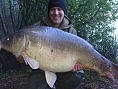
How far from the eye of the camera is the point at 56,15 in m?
3.99

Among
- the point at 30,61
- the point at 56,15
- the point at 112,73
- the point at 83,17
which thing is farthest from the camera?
the point at 83,17

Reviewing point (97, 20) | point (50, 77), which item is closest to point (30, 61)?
point (50, 77)

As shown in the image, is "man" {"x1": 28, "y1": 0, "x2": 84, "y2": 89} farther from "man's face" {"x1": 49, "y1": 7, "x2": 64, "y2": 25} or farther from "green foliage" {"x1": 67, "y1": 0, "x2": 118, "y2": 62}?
"green foliage" {"x1": 67, "y1": 0, "x2": 118, "y2": 62}

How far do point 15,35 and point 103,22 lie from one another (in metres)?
4.19

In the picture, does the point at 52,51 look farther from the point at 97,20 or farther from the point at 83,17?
the point at 97,20

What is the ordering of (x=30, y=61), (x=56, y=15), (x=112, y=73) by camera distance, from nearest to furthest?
(x=30, y=61)
(x=112, y=73)
(x=56, y=15)

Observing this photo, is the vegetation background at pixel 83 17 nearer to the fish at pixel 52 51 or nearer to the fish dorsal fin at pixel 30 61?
the fish at pixel 52 51

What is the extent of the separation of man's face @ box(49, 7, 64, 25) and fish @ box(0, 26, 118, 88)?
2.06ft

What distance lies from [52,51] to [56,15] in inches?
34.1

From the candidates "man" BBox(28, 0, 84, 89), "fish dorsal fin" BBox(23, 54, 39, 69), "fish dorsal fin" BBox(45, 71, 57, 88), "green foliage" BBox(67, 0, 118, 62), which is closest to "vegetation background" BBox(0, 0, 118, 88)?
"green foliage" BBox(67, 0, 118, 62)

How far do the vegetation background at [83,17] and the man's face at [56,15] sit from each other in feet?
8.74

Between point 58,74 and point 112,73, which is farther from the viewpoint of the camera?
point 58,74

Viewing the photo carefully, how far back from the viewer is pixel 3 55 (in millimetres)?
7133

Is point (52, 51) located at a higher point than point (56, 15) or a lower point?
lower
